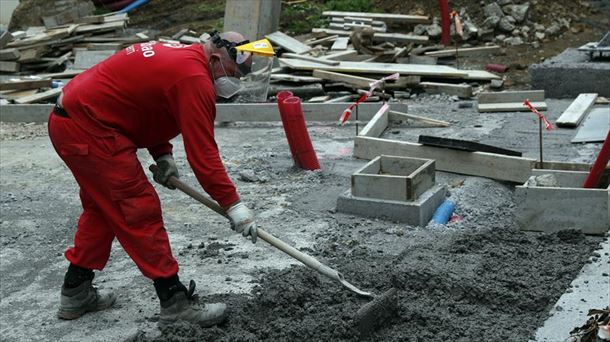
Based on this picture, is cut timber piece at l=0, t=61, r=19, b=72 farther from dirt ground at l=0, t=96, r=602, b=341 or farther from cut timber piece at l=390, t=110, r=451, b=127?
cut timber piece at l=390, t=110, r=451, b=127

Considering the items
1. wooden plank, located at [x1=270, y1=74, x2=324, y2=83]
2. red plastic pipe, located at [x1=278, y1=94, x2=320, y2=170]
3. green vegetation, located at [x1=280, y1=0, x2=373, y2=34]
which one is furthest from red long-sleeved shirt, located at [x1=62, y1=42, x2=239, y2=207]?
green vegetation, located at [x1=280, y1=0, x2=373, y2=34]

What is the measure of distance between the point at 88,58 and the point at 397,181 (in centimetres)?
807

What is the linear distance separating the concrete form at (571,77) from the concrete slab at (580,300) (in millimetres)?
5690

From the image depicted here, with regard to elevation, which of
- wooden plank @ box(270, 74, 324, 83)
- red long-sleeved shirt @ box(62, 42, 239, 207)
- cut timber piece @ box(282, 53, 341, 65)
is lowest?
wooden plank @ box(270, 74, 324, 83)

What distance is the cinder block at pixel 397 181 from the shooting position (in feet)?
22.6

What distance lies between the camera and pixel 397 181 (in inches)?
271

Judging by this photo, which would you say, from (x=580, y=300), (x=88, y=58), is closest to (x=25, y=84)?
(x=88, y=58)

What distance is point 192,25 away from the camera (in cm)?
1659

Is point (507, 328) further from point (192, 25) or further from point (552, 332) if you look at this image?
point (192, 25)

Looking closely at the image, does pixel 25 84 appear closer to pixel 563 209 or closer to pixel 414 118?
pixel 414 118

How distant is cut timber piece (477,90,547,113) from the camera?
10516mm

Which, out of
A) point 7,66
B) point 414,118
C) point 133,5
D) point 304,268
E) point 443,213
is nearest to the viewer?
point 304,268

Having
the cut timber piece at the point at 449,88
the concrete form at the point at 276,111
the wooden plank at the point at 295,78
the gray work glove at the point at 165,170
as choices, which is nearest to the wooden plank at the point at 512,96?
the cut timber piece at the point at 449,88

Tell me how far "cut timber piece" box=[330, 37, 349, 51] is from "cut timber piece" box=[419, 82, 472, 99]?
6.60 ft
